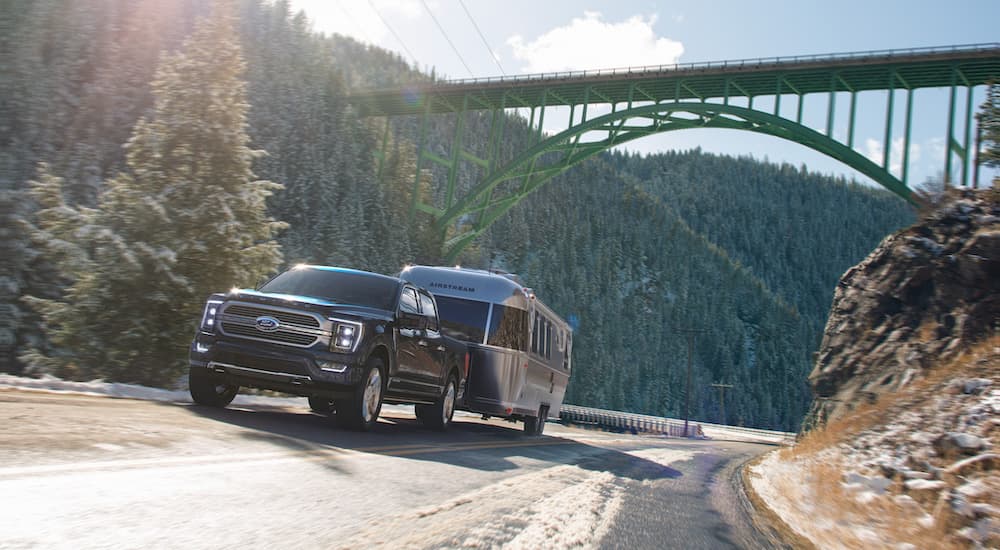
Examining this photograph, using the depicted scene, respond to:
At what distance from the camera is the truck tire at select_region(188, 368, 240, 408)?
32.4 feet

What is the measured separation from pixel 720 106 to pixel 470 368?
98.6 feet

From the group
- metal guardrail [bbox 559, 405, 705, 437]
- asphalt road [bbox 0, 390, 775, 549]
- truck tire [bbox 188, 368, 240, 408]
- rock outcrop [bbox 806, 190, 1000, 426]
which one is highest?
rock outcrop [bbox 806, 190, 1000, 426]

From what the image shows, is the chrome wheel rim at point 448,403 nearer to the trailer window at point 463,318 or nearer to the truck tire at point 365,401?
the trailer window at point 463,318

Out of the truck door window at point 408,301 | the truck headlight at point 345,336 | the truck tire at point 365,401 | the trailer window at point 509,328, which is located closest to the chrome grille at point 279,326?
the truck headlight at point 345,336

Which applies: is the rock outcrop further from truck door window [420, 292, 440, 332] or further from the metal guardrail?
the metal guardrail

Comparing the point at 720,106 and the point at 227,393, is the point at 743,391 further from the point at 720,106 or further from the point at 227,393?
the point at 227,393

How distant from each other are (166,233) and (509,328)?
7378 millimetres

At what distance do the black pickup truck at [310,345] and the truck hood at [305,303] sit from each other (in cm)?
1

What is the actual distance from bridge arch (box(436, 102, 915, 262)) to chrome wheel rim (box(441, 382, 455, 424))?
2755 cm

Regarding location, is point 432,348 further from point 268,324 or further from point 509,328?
point 509,328

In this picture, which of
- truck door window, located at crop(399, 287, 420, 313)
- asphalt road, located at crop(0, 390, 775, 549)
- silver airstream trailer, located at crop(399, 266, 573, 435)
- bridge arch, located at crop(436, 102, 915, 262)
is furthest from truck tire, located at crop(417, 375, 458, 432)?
bridge arch, located at crop(436, 102, 915, 262)

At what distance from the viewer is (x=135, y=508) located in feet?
13.4

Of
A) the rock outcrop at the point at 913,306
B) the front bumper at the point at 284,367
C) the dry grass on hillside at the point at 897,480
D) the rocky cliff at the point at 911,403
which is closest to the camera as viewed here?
the dry grass on hillside at the point at 897,480

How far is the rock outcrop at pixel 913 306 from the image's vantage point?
1547cm
